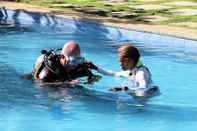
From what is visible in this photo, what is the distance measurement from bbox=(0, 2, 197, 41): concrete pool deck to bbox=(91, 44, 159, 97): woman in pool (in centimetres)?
418

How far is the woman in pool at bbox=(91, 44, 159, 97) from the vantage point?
7.58 m

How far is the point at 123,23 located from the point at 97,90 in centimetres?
553

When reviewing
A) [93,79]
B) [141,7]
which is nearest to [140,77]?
[93,79]

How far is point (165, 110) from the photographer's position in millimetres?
7652

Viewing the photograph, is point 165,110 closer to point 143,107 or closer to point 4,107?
point 143,107

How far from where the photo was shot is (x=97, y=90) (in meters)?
8.61

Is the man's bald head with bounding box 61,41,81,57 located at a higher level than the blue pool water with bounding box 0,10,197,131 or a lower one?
higher

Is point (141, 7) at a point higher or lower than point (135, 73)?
higher

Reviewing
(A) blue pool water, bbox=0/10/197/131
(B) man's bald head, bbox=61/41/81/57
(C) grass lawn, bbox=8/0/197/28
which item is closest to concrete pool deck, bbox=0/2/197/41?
(A) blue pool water, bbox=0/10/197/131

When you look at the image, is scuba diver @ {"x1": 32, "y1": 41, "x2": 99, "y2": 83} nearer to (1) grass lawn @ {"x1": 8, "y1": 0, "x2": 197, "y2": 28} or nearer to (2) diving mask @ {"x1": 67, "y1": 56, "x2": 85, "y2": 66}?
(2) diving mask @ {"x1": 67, "y1": 56, "x2": 85, "y2": 66}

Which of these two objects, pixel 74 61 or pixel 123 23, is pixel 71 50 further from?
pixel 123 23

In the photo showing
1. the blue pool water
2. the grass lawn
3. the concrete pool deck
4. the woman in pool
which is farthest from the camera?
the grass lawn

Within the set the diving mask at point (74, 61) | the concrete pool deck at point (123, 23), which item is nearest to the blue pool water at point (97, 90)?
the concrete pool deck at point (123, 23)

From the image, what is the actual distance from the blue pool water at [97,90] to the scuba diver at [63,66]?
0.50ft
